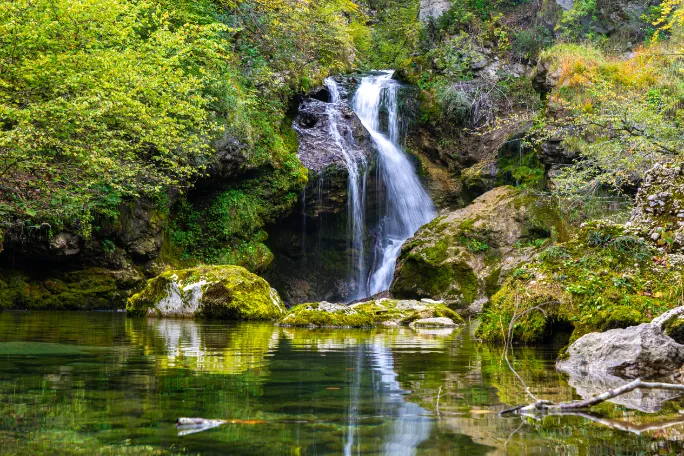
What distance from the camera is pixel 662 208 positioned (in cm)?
845

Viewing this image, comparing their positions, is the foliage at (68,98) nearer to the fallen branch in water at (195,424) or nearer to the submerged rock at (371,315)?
the submerged rock at (371,315)

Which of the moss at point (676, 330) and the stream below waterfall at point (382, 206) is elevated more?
the stream below waterfall at point (382, 206)

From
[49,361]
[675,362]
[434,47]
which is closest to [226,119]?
[434,47]

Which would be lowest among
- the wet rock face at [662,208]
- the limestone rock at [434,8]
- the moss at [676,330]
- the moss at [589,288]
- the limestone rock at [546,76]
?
the moss at [676,330]

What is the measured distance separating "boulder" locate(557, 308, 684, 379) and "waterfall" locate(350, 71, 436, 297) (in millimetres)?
17069

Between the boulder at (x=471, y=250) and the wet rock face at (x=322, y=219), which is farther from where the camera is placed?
the wet rock face at (x=322, y=219)

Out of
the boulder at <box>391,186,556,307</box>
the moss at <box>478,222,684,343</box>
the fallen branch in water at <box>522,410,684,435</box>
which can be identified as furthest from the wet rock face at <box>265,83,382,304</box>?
the fallen branch in water at <box>522,410,684,435</box>

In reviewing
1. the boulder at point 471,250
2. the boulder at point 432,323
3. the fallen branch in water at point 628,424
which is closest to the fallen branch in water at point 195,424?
the fallen branch in water at point 628,424

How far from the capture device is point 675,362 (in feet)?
16.2

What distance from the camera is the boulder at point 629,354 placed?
16.2 ft

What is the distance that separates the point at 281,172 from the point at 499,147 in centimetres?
941

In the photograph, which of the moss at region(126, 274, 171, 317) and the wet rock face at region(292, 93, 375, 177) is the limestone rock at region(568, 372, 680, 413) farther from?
the wet rock face at region(292, 93, 375, 177)

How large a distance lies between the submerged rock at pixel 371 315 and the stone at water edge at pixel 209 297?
52.3 inches

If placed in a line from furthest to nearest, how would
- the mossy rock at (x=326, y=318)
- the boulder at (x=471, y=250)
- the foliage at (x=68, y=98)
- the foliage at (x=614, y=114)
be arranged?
the boulder at (x=471, y=250)
the foliage at (x=614, y=114)
the foliage at (x=68, y=98)
the mossy rock at (x=326, y=318)
